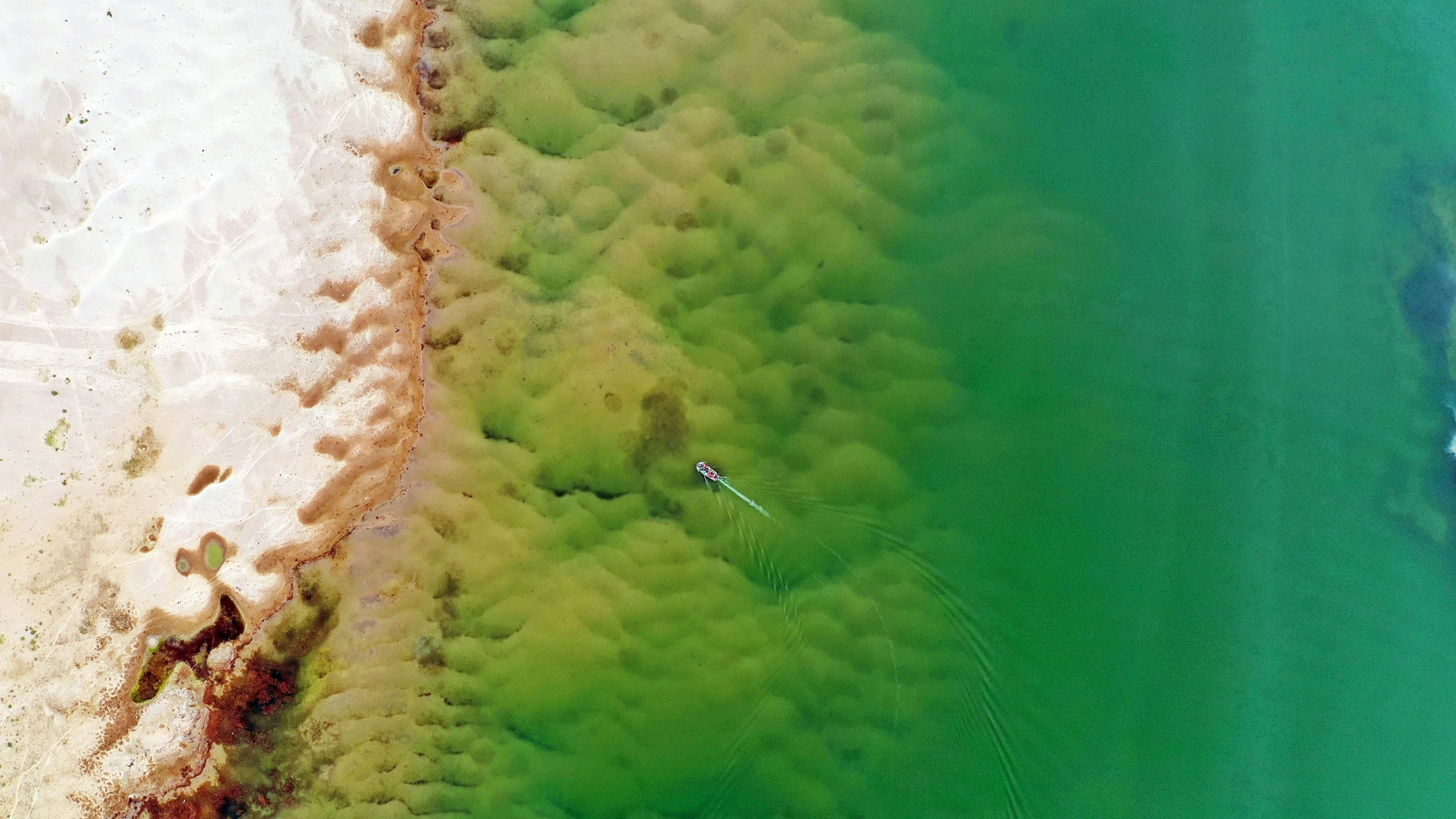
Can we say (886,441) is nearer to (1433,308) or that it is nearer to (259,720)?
(1433,308)

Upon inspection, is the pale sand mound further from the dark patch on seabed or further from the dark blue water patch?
the dark blue water patch

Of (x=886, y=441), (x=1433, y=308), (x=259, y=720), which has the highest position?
(x=1433, y=308)

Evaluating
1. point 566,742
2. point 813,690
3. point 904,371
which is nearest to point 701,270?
point 904,371

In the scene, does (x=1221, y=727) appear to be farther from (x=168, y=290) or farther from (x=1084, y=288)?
(x=168, y=290)

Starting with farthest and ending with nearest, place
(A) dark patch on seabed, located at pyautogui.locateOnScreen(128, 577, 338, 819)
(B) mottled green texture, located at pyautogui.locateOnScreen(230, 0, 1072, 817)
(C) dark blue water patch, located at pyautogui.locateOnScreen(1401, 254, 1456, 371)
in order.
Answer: (C) dark blue water patch, located at pyautogui.locateOnScreen(1401, 254, 1456, 371) < (A) dark patch on seabed, located at pyautogui.locateOnScreen(128, 577, 338, 819) < (B) mottled green texture, located at pyautogui.locateOnScreen(230, 0, 1072, 817)

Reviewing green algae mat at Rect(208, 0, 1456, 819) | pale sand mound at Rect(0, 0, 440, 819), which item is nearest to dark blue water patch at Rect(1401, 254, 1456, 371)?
green algae mat at Rect(208, 0, 1456, 819)

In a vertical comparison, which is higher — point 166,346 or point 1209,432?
point 1209,432

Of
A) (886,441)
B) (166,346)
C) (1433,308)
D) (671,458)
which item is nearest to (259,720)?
(166,346)

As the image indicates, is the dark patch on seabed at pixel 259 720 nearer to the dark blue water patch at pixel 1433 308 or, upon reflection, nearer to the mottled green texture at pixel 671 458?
the mottled green texture at pixel 671 458
